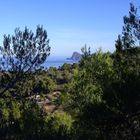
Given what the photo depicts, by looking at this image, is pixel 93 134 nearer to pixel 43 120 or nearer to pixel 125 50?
pixel 125 50

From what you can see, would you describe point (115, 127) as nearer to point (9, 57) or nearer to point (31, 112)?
point (9, 57)

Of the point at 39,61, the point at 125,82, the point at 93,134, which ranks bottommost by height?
the point at 93,134

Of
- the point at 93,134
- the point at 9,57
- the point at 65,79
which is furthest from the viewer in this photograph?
the point at 65,79

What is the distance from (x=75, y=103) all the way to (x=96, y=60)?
18.1ft

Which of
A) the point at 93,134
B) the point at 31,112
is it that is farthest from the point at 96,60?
the point at 93,134

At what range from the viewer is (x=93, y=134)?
34.7 metres

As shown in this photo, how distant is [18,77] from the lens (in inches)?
1468

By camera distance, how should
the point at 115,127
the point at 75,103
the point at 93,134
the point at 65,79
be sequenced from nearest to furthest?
the point at 115,127 → the point at 93,134 → the point at 75,103 → the point at 65,79

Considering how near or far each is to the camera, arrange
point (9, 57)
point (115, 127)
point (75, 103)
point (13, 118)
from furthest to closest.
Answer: point (13, 118)
point (75, 103)
point (9, 57)
point (115, 127)

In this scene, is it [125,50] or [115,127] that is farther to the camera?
[125,50]

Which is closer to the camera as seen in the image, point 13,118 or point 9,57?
point 9,57

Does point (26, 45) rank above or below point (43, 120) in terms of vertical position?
above

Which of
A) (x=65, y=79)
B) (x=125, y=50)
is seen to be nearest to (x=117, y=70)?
(x=125, y=50)

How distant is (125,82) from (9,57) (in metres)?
10.5
